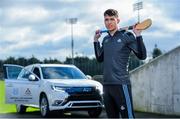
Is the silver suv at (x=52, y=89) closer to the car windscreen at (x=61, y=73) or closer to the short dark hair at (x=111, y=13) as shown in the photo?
the car windscreen at (x=61, y=73)

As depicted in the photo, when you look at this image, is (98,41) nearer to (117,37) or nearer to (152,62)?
(117,37)

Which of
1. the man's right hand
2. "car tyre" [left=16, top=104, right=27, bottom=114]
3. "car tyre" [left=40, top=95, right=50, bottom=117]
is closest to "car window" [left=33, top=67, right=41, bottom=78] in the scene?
"car tyre" [left=40, top=95, right=50, bottom=117]

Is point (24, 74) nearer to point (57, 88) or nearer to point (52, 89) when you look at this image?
point (52, 89)

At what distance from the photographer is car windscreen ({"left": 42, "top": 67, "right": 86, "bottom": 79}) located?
1442 cm

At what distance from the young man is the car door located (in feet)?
30.9

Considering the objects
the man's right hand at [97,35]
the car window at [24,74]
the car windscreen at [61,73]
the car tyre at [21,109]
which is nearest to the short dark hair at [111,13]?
the man's right hand at [97,35]

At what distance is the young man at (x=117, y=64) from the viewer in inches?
201

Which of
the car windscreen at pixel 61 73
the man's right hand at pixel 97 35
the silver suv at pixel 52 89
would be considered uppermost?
the man's right hand at pixel 97 35

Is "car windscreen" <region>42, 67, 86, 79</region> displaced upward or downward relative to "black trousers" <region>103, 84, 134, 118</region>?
downward

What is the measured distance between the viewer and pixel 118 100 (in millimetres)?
5117

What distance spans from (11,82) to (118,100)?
10184 mm

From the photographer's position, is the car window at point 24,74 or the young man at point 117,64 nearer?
the young man at point 117,64

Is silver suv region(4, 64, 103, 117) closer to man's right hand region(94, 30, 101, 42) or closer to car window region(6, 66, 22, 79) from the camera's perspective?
car window region(6, 66, 22, 79)

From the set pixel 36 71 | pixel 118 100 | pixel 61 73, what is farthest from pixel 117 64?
pixel 36 71
